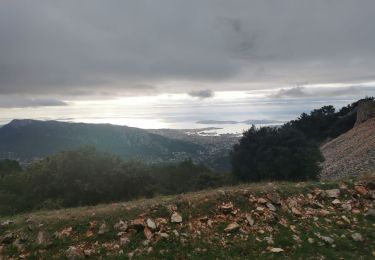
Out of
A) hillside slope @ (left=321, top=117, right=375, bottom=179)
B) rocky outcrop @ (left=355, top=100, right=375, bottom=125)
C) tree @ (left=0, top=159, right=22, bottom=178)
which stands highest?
rocky outcrop @ (left=355, top=100, right=375, bottom=125)

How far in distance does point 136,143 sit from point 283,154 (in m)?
157

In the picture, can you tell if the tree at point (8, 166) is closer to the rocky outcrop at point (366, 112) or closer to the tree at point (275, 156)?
the tree at point (275, 156)

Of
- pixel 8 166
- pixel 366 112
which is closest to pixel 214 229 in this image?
pixel 366 112

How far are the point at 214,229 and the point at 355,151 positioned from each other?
95.9ft

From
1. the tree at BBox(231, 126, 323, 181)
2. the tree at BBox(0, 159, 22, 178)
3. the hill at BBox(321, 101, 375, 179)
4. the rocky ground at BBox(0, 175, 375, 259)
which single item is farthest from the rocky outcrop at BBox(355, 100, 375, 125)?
the tree at BBox(0, 159, 22, 178)

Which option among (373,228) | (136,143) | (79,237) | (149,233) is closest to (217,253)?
(149,233)

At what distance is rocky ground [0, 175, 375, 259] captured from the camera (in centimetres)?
1080

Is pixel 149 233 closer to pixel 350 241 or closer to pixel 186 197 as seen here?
pixel 186 197

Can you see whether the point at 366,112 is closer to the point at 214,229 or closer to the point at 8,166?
the point at 214,229

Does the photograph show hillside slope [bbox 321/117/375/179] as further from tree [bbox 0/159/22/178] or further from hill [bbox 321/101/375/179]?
tree [bbox 0/159/22/178]

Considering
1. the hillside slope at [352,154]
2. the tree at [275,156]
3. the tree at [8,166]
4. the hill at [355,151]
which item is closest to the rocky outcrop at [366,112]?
the hill at [355,151]

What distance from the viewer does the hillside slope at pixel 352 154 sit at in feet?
99.9

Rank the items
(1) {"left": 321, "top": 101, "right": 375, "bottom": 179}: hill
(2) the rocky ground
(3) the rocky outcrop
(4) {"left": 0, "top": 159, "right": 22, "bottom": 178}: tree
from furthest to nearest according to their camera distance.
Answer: (4) {"left": 0, "top": 159, "right": 22, "bottom": 178}: tree
(3) the rocky outcrop
(1) {"left": 321, "top": 101, "right": 375, "bottom": 179}: hill
(2) the rocky ground

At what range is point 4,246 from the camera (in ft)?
38.7
